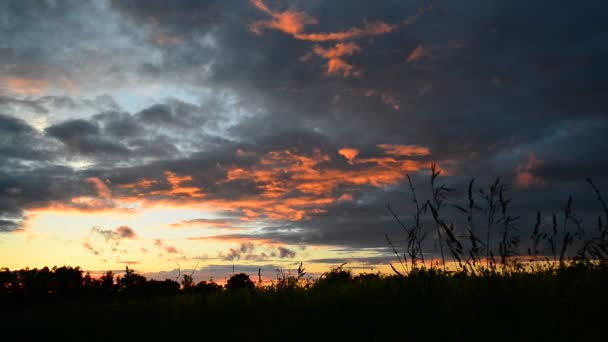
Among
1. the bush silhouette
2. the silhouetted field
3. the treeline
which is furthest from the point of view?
the treeline

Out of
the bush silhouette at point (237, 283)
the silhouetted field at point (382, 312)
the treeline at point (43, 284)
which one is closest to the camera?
the silhouetted field at point (382, 312)

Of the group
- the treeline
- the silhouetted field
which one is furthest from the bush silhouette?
the treeline

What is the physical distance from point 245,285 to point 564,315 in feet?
28.3

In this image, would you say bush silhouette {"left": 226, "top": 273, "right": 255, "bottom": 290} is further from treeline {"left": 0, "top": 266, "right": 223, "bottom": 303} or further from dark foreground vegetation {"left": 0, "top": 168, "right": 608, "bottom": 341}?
treeline {"left": 0, "top": 266, "right": 223, "bottom": 303}

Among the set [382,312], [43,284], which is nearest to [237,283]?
[382,312]

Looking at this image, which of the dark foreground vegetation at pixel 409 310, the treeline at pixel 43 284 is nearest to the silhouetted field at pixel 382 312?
the dark foreground vegetation at pixel 409 310

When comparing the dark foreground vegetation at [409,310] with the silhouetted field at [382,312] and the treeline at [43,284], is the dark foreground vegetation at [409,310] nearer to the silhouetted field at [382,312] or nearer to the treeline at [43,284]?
the silhouetted field at [382,312]

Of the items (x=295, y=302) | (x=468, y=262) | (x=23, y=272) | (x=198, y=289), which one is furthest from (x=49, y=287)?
(x=468, y=262)

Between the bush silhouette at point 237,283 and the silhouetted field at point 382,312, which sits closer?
the silhouetted field at point 382,312

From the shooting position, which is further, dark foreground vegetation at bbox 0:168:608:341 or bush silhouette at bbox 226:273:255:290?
bush silhouette at bbox 226:273:255:290

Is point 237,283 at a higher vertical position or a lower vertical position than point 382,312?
higher

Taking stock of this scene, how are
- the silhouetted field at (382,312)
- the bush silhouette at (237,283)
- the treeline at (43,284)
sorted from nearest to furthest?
1. the silhouetted field at (382,312)
2. the bush silhouette at (237,283)
3. the treeline at (43,284)

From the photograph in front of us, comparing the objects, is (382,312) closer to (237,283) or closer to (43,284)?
(237,283)

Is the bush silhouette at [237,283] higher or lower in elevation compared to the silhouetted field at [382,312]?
higher
